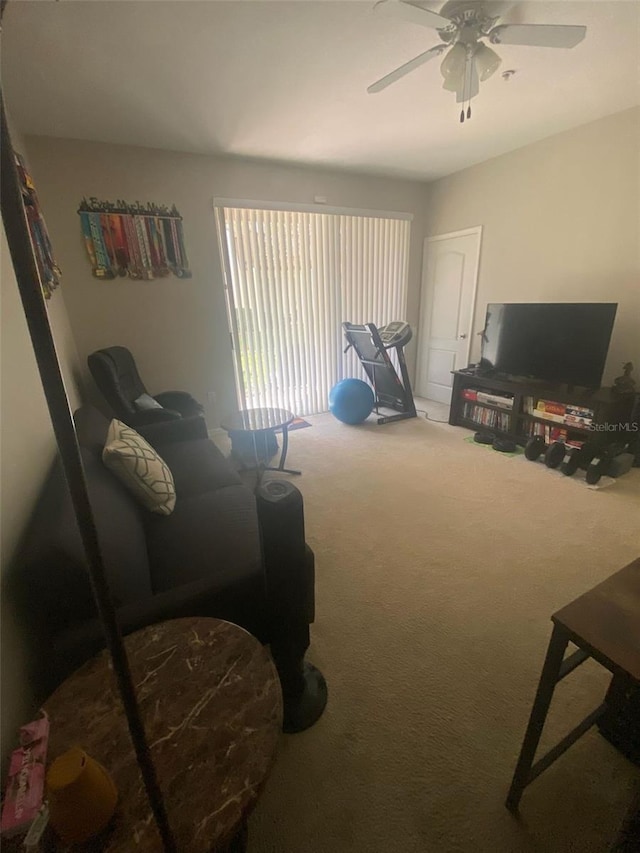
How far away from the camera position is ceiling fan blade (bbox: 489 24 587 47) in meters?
1.60

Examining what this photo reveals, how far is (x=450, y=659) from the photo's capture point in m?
1.54

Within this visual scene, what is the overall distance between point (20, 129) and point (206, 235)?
1383 millimetres

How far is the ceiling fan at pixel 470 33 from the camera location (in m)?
1.58

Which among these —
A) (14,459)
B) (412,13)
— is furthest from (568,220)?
(14,459)

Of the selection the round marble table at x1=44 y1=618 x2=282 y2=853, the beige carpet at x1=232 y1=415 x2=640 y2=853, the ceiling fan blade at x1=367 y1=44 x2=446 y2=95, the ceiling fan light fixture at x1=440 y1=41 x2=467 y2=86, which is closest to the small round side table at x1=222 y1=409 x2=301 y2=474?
the beige carpet at x1=232 y1=415 x2=640 y2=853

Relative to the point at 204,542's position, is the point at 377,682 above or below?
below

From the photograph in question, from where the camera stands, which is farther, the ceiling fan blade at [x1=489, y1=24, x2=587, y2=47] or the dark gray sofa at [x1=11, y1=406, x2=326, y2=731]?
the ceiling fan blade at [x1=489, y1=24, x2=587, y2=47]

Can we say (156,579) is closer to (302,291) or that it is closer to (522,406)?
(522,406)

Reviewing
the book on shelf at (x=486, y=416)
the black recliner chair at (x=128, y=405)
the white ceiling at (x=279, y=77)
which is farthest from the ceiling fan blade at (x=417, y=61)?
the book on shelf at (x=486, y=416)

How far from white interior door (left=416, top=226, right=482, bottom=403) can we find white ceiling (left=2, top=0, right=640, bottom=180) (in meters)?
1.08

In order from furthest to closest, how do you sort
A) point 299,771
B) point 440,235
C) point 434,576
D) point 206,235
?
point 440,235 → point 206,235 → point 434,576 → point 299,771

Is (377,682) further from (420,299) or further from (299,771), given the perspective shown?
(420,299)

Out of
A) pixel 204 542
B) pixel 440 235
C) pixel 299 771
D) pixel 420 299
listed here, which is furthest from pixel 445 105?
pixel 299 771

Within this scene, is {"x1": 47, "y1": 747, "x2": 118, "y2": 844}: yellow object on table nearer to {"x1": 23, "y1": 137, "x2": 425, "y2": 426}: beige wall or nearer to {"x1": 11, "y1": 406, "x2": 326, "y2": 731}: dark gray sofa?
{"x1": 11, "y1": 406, "x2": 326, "y2": 731}: dark gray sofa
